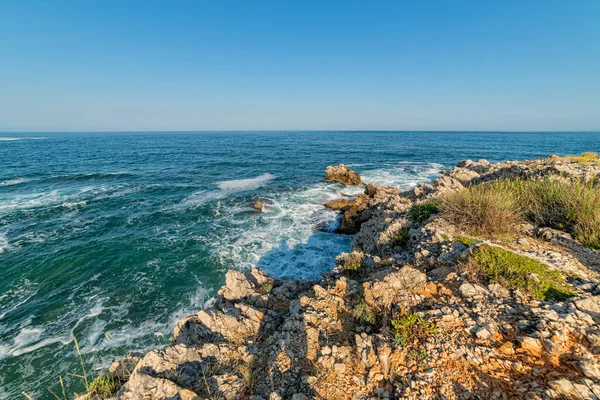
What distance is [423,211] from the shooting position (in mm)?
10453

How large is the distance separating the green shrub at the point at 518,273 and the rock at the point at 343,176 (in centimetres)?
2590

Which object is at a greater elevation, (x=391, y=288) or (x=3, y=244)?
(x=391, y=288)

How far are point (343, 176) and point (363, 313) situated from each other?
93.1ft

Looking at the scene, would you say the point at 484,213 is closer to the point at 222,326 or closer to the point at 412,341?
the point at 412,341

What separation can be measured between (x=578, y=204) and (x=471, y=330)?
677 centimetres

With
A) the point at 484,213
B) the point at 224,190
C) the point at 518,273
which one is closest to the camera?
the point at 518,273

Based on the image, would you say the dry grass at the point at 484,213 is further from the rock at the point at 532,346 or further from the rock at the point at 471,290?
the rock at the point at 532,346

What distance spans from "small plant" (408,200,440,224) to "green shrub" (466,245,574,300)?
375 cm

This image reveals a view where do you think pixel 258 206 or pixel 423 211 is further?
pixel 258 206

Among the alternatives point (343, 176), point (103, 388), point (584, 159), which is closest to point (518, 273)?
point (103, 388)

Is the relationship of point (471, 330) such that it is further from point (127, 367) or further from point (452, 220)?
point (127, 367)

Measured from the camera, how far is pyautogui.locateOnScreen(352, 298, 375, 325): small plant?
5.35 metres

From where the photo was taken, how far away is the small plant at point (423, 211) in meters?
10.2

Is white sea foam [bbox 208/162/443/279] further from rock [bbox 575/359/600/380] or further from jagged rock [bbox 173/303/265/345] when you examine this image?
rock [bbox 575/359/600/380]
